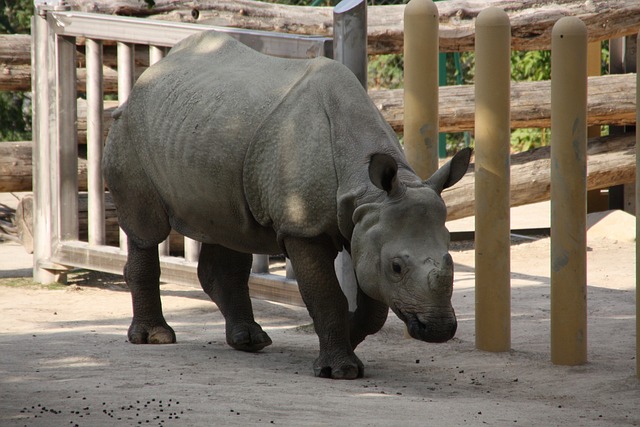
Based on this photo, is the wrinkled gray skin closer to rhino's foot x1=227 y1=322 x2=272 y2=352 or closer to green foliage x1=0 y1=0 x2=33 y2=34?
rhino's foot x1=227 y1=322 x2=272 y2=352

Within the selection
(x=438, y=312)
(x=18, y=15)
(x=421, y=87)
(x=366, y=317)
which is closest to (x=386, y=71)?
(x=18, y=15)

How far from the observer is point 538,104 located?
35.1 feet

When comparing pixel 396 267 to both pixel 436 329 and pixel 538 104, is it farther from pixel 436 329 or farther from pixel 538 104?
pixel 538 104

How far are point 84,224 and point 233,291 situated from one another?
11.6 feet

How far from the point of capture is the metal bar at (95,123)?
843 cm

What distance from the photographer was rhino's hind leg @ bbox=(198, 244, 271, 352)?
20.7 feet

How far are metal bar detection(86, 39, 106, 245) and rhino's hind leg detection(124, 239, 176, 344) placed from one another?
2063 mm

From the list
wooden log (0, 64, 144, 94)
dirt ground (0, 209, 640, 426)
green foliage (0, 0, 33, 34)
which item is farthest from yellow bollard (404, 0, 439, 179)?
green foliage (0, 0, 33, 34)

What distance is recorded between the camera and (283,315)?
25.4 feet

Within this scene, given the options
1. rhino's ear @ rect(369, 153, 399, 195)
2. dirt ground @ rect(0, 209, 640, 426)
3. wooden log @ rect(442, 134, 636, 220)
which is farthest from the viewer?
wooden log @ rect(442, 134, 636, 220)

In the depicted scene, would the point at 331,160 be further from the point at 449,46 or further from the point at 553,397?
the point at 449,46

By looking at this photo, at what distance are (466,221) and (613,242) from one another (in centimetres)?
210

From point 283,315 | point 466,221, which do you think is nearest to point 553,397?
point 283,315

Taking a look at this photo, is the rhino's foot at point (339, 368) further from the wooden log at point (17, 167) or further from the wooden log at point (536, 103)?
the wooden log at point (536, 103)
